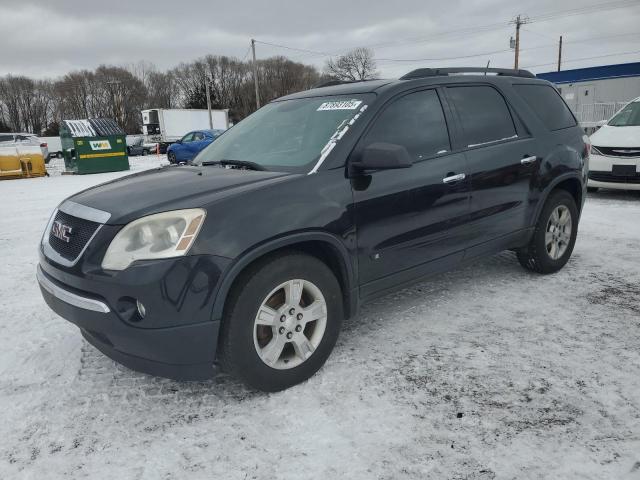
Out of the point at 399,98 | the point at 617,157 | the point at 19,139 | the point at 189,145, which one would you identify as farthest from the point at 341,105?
the point at 19,139

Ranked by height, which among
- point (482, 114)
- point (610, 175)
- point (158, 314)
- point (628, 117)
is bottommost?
point (158, 314)

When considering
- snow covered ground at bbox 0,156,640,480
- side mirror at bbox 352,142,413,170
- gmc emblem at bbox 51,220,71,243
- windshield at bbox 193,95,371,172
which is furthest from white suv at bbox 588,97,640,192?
gmc emblem at bbox 51,220,71,243

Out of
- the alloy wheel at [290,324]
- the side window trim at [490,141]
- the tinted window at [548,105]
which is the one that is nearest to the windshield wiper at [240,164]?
the alloy wheel at [290,324]

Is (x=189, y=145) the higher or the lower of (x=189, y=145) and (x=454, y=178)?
the higher

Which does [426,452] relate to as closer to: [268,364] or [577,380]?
[268,364]

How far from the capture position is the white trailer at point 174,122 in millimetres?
37219

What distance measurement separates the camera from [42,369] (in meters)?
3.07

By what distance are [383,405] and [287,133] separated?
1.95 metres

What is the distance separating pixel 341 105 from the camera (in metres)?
3.29

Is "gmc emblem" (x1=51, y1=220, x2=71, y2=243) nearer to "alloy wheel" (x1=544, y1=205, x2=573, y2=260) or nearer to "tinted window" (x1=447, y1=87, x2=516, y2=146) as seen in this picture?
"tinted window" (x1=447, y1=87, x2=516, y2=146)

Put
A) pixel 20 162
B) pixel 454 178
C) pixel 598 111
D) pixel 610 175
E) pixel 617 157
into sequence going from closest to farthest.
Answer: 1. pixel 454 178
2. pixel 617 157
3. pixel 610 175
4. pixel 20 162
5. pixel 598 111

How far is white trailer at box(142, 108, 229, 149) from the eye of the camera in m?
37.2

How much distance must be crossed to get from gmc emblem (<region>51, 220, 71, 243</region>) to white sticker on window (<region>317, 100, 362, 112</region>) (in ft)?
5.93

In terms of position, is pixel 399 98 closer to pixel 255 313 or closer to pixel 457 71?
pixel 457 71
